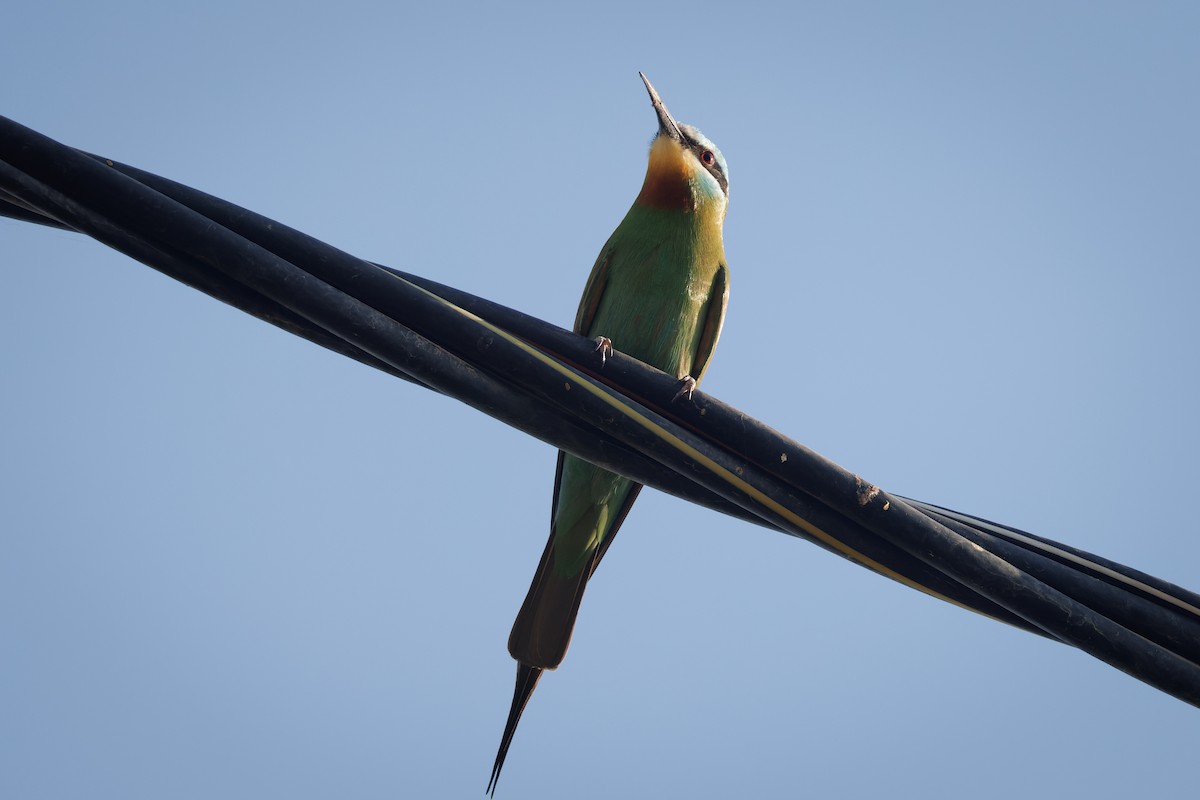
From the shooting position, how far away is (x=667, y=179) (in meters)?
4.48

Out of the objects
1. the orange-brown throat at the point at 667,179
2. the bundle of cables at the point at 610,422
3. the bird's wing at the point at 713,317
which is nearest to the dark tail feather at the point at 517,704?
the bundle of cables at the point at 610,422

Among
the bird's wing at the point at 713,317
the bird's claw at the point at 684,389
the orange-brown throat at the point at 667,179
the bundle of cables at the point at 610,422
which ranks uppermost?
the orange-brown throat at the point at 667,179

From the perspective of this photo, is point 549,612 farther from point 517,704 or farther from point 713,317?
point 713,317

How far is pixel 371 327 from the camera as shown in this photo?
183cm

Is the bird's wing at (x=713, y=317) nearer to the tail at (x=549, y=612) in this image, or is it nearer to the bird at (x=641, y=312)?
the bird at (x=641, y=312)

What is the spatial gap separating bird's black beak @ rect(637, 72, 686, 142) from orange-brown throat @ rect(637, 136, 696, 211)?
5cm

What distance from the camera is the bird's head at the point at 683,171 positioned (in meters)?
4.40

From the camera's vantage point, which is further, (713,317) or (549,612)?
(713,317)

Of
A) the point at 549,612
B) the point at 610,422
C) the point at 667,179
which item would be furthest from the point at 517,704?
the point at 667,179

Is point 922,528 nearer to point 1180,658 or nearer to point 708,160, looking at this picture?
point 1180,658

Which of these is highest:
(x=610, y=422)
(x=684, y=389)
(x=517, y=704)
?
(x=684, y=389)

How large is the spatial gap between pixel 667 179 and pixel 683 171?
0.10 metres

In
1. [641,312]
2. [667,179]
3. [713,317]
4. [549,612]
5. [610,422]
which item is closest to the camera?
[610,422]

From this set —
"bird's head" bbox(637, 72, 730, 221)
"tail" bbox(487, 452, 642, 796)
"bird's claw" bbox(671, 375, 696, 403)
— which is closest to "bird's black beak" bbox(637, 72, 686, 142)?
"bird's head" bbox(637, 72, 730, 221)
